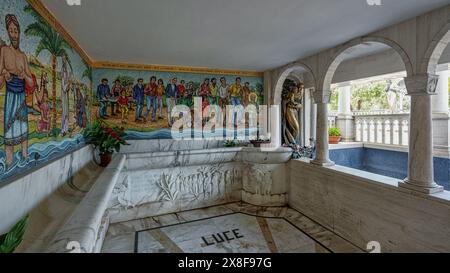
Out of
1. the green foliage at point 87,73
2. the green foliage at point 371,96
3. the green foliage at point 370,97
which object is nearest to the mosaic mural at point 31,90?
the green foliage at point 87,73

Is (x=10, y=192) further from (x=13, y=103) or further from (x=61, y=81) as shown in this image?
(x=61, y=81)

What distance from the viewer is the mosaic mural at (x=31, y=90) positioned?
174cm

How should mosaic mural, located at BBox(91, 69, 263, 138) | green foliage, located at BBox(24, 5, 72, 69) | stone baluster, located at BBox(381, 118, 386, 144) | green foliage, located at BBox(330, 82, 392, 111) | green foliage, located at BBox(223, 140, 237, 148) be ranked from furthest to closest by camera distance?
green foliage, located at BBox(330, 82, 392, 111), stone baluster, located at BBox(381, 118, 386, 144), green foliage, located at BBox(223, 140, 237, 148), mosaic mural, located at BBox(91, 69, 263, 138), green foliage, located at BBox(24, 5, 72, 69)

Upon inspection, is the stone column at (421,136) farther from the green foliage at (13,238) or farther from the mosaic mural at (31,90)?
the mosaic mural at (31,90)

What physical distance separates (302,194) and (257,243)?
1.61 metres

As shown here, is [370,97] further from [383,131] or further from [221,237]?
[221,237]

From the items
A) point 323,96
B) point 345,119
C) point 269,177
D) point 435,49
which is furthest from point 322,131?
point 345,119

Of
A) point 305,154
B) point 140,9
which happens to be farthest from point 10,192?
point 305,154

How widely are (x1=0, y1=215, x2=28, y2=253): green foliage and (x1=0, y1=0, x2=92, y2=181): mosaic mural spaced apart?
1.27 ft

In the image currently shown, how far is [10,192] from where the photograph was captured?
159 centimetres

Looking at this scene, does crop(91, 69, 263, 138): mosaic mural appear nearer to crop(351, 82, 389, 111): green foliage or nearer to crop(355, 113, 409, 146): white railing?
crop(355, 113, 409, 146): white railing

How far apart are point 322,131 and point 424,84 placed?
1.74m

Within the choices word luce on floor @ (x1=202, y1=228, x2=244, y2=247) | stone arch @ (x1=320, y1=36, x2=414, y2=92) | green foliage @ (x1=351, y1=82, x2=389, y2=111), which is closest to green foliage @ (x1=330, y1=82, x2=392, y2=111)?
green foliage @ (x1=351, y1=82, x2=389, y2=111)

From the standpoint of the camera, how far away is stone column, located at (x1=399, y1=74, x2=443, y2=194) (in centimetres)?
266
